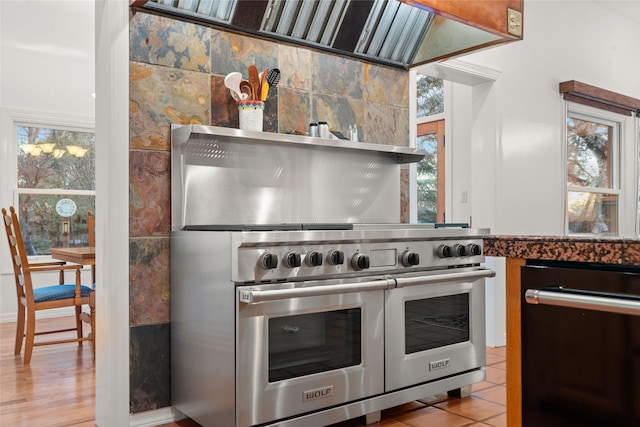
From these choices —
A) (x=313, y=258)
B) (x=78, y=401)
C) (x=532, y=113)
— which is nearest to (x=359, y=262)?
(x=313, y=258)

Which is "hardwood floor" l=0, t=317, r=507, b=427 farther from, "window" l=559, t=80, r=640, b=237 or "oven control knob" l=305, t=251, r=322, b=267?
"window" l=559, t=80, r=640, b=237

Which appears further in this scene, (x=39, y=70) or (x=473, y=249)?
(x=39, y=70)

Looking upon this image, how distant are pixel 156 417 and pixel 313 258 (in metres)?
1.04

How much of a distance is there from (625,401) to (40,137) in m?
5.74

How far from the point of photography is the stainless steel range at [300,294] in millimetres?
2041

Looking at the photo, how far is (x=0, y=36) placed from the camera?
5281mm

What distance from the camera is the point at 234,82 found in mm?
2568

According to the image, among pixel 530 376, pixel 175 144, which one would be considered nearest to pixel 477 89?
pixel 175 144

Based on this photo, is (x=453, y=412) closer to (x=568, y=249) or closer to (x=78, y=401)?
(x=568, y=249)

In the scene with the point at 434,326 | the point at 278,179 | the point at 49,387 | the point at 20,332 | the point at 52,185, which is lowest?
the point at 49,387

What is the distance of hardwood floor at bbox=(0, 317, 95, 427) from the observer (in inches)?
101

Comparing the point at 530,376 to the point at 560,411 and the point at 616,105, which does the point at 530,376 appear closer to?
the point at 560,411

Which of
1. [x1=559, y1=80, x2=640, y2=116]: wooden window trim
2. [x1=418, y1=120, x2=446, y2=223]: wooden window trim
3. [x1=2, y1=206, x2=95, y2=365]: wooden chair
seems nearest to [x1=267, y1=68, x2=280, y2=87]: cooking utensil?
[x1=2, y1=206, x2=95, y2=365]: wooden chair

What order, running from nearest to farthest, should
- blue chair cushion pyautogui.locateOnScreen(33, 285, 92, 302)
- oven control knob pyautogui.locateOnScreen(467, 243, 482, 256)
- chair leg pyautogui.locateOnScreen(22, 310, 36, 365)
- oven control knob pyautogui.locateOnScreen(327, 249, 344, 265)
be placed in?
oven control knob pyautogui.locateOnScreen(327, 249, 344, 265) < oven control knob pyautogui.locateOnScreen(467, 243, 482, 256) < chair leg pyautogui.locateOnScreen(22, 310, 36, 365) < blue chair cushion pyautogui.locateOnScreen(33, 285, 92, 302)
